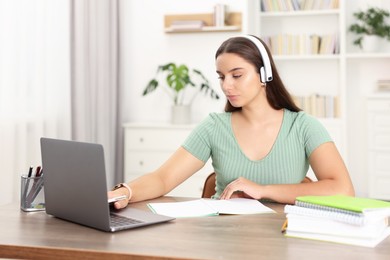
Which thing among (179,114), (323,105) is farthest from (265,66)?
(323,105)

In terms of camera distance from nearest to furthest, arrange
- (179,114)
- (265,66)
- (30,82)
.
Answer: (265,66)
(30,82)
(179,114)

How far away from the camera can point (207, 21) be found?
5.14 meters

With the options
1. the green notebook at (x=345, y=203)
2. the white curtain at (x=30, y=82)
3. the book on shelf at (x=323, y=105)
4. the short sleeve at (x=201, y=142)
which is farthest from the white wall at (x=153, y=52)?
the green notebook at (x=345, y=203)

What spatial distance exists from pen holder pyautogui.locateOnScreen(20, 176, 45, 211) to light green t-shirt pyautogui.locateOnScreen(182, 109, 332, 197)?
0.63 meters

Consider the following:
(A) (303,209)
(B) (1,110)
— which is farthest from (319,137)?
(B) (1,110)

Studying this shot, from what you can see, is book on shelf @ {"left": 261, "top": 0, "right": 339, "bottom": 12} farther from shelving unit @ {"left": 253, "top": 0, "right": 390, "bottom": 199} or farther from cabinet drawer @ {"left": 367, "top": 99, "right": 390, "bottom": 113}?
cabinet drawer @ {"left": 367, "top": 99, "right": 390, "bottom": 113}

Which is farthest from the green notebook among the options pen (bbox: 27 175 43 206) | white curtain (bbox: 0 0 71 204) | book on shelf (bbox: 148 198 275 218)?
white curtain (bbox: 0 0 71 204)

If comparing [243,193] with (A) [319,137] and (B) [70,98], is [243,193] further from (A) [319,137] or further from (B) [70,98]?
(B) [70,98]

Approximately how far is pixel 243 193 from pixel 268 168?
211 mm

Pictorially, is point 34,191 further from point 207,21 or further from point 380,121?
point 380,121

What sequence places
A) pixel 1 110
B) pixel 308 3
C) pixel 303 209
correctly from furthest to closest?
pixel 308 3, pixel 1 110, pixel 303 209

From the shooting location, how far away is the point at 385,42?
17.0ft

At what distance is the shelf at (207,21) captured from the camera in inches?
197

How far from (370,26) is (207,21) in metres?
1.43
